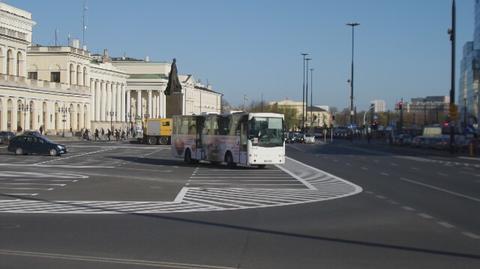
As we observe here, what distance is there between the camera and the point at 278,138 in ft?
120

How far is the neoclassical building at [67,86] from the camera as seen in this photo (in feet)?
336

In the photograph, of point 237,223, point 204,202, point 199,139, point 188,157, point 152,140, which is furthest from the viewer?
point 152,140

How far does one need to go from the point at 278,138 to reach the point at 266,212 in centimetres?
1899

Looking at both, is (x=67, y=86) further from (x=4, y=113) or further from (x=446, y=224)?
(x=446, y=224)

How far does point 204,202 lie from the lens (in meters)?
20.0

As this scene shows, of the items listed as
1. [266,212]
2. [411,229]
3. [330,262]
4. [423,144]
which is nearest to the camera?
[330,262]

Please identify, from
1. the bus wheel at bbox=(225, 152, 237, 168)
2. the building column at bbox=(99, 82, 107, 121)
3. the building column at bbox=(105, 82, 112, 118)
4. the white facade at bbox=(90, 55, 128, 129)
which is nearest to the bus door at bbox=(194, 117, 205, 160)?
the bus wheel at bbox=(225, 152, 237, 168)

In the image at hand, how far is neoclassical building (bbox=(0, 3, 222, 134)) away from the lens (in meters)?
102

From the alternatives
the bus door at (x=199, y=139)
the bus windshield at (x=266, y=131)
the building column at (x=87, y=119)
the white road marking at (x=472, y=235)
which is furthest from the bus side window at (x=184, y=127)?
the building column at (x=87, y=119)

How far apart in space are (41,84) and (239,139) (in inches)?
3099

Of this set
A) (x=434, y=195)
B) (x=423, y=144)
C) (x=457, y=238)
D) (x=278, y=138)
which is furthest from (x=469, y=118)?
(x=457, y=238)

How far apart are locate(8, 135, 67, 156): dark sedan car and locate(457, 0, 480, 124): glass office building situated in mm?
96999

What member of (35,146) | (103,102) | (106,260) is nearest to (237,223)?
(106,260)

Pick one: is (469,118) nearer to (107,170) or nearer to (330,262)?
(107,170)
